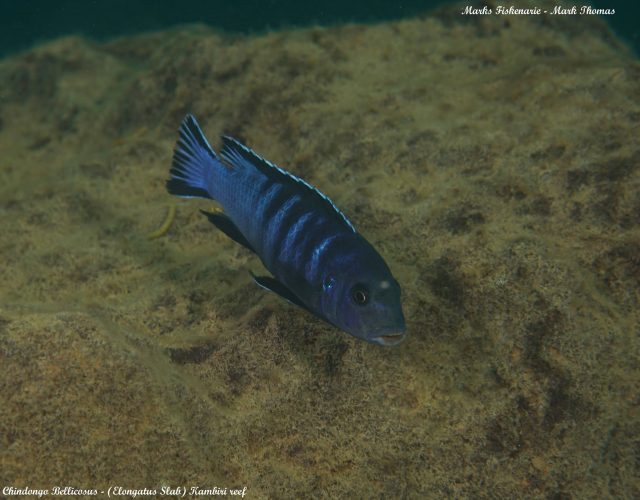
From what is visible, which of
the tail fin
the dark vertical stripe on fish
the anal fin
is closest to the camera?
the dark vertical stripe on fish

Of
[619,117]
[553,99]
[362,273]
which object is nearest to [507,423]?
[362,273]

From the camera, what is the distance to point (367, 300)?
227 cm

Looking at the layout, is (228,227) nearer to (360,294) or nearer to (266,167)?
(266,167)

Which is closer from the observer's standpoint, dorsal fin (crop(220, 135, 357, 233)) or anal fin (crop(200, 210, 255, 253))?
dorsal fin (crop(220, 135, 357, 233))

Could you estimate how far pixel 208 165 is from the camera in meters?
3.13

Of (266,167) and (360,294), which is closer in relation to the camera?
(360,294)

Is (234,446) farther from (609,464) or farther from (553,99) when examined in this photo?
(553,99)

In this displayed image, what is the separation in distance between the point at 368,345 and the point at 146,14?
19.4m

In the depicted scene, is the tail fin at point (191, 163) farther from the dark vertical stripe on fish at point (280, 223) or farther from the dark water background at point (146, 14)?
the dark water background at point (146, 14)

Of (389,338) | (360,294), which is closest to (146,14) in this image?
(360,294)

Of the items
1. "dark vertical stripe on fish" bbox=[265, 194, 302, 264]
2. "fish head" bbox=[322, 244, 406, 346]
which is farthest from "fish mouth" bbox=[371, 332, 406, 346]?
"dark vertical stripe on fish" bbox=[265, 194, 302, 264]

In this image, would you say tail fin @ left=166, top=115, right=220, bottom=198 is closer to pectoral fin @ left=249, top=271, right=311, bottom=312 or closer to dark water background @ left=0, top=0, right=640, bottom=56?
pectoral fin @ left=249, top=271, right=311, bottom=312

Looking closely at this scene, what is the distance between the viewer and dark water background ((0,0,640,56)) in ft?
47.3

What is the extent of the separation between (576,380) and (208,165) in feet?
8.86
